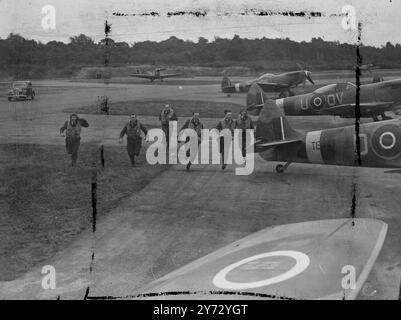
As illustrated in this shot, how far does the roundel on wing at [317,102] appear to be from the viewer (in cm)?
1494

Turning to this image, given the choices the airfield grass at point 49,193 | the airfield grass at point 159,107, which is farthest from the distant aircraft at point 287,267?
the airfield grass at point 159,107

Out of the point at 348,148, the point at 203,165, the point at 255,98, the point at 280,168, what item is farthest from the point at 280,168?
the point at 255,98

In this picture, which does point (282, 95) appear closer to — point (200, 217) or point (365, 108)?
point (365, 108)

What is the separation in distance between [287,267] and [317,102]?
37.7 feet

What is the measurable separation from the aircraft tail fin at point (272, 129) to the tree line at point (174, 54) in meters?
1.83

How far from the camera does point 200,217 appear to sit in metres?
7.86

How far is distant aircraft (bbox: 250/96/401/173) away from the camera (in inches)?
367

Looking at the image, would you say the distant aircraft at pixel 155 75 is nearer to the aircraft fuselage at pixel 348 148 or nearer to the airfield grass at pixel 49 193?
the airfield grass at pixel 49 193

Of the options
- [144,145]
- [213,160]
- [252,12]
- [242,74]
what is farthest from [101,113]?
[252,12]

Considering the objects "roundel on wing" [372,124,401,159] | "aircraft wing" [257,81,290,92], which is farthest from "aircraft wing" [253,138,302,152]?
"aircraft wing" [257,81,290,92]

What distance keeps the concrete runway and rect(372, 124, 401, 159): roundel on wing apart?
2.50 feet

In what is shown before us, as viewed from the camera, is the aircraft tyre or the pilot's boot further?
the pilot's boot

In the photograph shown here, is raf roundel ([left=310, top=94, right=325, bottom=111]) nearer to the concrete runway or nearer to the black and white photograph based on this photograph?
the black and white photograph
